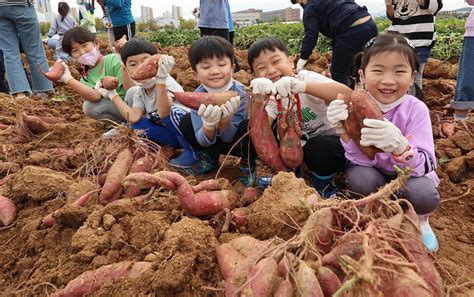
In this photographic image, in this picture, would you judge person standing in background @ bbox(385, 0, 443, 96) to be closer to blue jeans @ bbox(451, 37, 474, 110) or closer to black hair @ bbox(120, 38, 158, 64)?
blue jeans @ bbox(451, 37, 474, 110)

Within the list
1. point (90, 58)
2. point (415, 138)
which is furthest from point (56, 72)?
point (415, 138)

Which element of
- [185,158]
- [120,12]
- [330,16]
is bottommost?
[185,158]

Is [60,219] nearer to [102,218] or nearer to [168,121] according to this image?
[102,218]

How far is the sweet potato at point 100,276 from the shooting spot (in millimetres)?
1453

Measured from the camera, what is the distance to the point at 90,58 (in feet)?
11.8

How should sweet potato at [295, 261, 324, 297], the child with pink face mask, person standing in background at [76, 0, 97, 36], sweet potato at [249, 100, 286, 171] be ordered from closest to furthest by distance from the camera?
sweet potato at [295, 261, 324, 297], sweet potato at [249, 100, 286, 171], the child with pink face mask, person standing in background at [76, 0, 97, 36]

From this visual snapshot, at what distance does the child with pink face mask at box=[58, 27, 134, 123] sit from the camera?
3449mm

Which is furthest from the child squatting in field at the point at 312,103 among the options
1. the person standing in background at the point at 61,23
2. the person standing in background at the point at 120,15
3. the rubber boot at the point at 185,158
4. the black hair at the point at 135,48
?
the person standing in background at the point at 61,23

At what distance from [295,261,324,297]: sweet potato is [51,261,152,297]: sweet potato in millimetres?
666

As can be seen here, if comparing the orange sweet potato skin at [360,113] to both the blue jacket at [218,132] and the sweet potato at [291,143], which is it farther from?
the blue jacket at [218,132]

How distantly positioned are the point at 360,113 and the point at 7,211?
206cm

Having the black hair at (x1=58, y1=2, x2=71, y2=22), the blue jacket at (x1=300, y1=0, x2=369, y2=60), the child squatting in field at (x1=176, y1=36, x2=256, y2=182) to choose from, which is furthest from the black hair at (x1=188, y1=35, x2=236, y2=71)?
the black hair at (x1=58, y1=2, x2=71, y2=22)

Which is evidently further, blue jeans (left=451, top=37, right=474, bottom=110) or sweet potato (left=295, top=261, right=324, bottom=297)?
blue jeans (left=451, top=37, right=474, bottom=110)

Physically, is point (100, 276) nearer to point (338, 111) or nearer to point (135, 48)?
point (338, 111)
